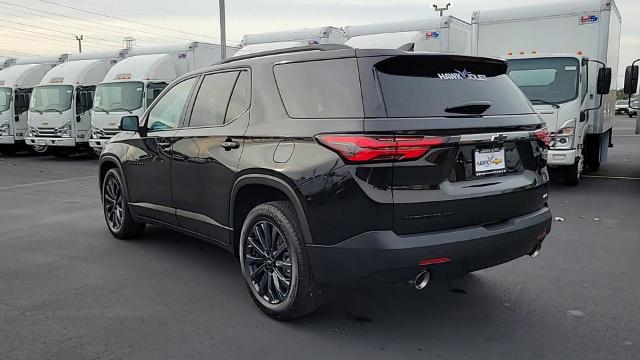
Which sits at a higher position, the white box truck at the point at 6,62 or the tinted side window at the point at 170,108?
the white box truck at the point at 6,62

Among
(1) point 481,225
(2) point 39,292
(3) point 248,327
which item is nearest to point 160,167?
(2) point 39,292

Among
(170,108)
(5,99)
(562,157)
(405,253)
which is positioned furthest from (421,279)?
(5,99)

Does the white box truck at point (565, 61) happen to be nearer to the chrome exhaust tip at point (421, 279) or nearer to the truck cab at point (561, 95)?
the truck cab at point (561, 95)

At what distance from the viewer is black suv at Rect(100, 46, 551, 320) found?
325 centimetres

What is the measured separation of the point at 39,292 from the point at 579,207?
7.02 m

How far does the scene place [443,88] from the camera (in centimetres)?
362

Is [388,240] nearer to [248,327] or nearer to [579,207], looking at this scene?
[248,327]

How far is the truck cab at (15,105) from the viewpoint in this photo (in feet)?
59.6

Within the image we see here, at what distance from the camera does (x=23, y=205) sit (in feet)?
28.6

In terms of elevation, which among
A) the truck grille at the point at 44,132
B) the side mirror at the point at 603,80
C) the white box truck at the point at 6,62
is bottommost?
the truck grille at the point at 44,132

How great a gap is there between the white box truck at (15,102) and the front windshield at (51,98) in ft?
3.42

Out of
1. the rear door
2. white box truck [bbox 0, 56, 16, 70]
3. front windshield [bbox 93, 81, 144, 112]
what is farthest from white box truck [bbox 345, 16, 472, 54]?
white box truck [bbox 0, 56, 16, 70]

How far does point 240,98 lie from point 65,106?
1442cm

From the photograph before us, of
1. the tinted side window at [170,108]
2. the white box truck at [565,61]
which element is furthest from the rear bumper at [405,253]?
the white box truck at [565,61]
